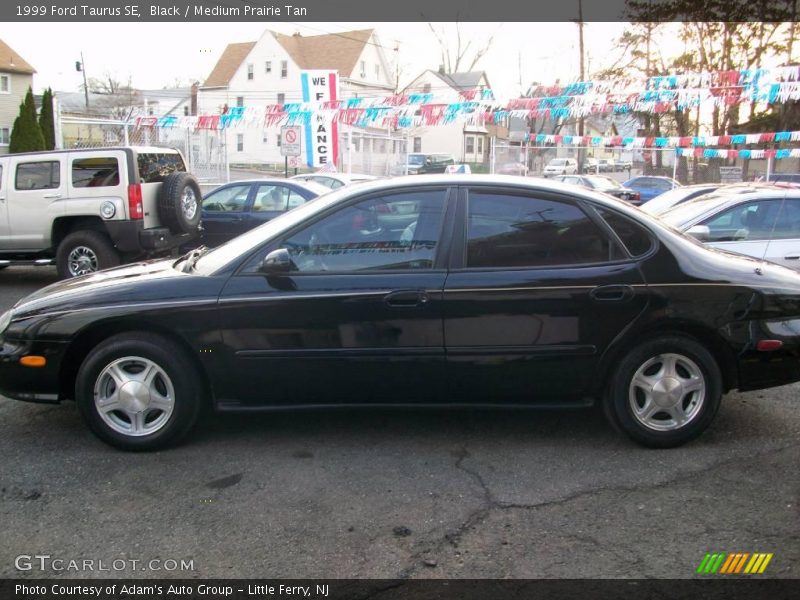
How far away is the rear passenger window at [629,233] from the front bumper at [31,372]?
320 centimetres

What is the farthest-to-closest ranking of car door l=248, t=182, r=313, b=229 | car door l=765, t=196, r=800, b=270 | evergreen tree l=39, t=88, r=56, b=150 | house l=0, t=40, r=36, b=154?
house l=0, t=40, r=36, b=154
evergreen tree l=39, t=88, r=56, b=150
car door l=248, t=182, r=313, b=229
car door l=765, t=196, r=800, b=270

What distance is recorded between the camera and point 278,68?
49312mm

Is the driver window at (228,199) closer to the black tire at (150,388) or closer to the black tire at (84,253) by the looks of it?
the black tire at (84,253)

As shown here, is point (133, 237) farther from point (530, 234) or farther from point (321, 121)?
point (321, 121)

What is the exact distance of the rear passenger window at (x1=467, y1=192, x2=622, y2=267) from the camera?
4039 millimetres

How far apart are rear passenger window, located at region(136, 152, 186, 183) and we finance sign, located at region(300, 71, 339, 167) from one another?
449 inches

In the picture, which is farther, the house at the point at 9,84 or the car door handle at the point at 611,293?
the house at the point at 9,84

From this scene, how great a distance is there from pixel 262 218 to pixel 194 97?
34.7 m

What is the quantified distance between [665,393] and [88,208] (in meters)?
Result: 7.82

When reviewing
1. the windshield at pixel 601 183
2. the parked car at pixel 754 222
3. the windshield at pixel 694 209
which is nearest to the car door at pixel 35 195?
the windshield at pixel 694 209

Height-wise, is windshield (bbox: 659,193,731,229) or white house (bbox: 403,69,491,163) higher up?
white house (bbox: 403,69,491,163)

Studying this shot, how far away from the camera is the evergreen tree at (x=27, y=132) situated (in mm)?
23750

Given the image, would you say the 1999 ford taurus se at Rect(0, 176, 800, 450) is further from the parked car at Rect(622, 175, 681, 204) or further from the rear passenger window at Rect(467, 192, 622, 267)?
the parked car at Rect(622, 175, 681, 204)

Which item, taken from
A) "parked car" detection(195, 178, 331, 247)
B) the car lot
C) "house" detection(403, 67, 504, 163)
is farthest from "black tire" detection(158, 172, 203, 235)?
"house" detection(403, 67, 504, 163)
